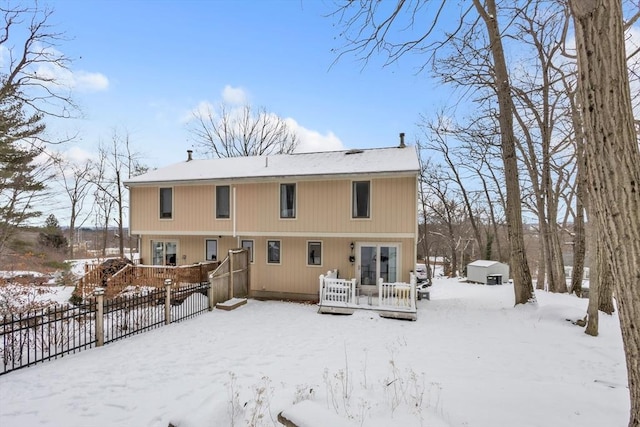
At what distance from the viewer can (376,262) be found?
11.9 meters

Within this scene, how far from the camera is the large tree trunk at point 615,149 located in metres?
2.50

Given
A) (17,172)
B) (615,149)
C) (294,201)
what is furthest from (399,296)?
(17,172)

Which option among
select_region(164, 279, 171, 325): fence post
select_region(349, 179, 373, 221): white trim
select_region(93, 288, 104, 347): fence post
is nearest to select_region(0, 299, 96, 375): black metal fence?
select_region(93, 288, 104, 347): fence post

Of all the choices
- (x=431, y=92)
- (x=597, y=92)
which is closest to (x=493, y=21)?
(x=431, y=92)

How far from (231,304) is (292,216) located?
3.93 m

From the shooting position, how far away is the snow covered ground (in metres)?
4.03

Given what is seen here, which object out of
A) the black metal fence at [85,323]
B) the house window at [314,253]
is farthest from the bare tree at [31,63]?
the house window at [314,253]

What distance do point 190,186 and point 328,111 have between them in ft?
26.1

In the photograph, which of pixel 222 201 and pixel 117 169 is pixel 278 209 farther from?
pixel 117 169

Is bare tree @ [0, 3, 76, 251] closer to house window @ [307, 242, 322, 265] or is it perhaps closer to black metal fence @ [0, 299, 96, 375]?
black metal fence @ [0, 299, 96, 375]

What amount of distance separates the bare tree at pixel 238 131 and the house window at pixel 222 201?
14.5 meters

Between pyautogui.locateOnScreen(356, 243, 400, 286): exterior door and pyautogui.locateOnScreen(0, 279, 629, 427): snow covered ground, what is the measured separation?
298cm

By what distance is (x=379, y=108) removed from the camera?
1503 centimetres

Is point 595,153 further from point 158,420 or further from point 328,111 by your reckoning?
point 328,111
